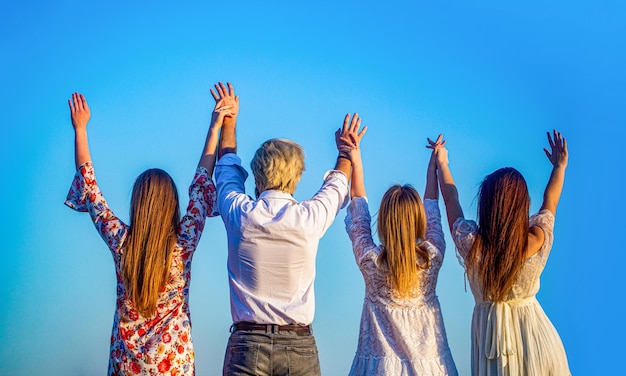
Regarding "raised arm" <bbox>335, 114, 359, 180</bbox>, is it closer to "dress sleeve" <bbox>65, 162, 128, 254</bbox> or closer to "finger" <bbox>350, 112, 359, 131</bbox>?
"finger" <bbox>350, 112, 359, 131</bbox>

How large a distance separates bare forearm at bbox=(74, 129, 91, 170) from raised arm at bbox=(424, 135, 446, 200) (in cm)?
230

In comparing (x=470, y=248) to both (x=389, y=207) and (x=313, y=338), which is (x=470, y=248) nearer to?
(x=389, y=207)

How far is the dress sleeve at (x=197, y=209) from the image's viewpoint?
4.41 m

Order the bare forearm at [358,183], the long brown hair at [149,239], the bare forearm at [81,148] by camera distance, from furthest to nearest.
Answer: the bare forearm at [358,183] < the bare forearm at [81,148] < the long brown hair at [149,239]

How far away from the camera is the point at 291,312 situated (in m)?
3.96

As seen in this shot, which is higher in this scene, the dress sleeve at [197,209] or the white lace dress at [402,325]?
the dress sleeve at [197,209]

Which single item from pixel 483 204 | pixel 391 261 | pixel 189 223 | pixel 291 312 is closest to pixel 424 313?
pixel 391 261

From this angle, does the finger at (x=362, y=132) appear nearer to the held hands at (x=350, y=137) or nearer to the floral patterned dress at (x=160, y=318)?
the held hands at (x=350, y=137)

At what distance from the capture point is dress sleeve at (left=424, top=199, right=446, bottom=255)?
4.84m

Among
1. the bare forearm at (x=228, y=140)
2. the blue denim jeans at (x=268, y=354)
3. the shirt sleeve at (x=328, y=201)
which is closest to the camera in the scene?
the blue denim jeans at (x=268, y=354)

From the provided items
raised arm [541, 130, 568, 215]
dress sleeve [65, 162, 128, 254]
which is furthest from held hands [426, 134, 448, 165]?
dress sleeve [65, 162, 128, 254]

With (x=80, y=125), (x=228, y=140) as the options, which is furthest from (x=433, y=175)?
(x=80, y=125)

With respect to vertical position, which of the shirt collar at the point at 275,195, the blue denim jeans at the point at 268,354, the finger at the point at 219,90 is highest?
the finger at the point at 219,90

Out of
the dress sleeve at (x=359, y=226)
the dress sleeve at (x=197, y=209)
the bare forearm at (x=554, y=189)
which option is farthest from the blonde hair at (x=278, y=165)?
the bare forearm at (x=554, y=189)
